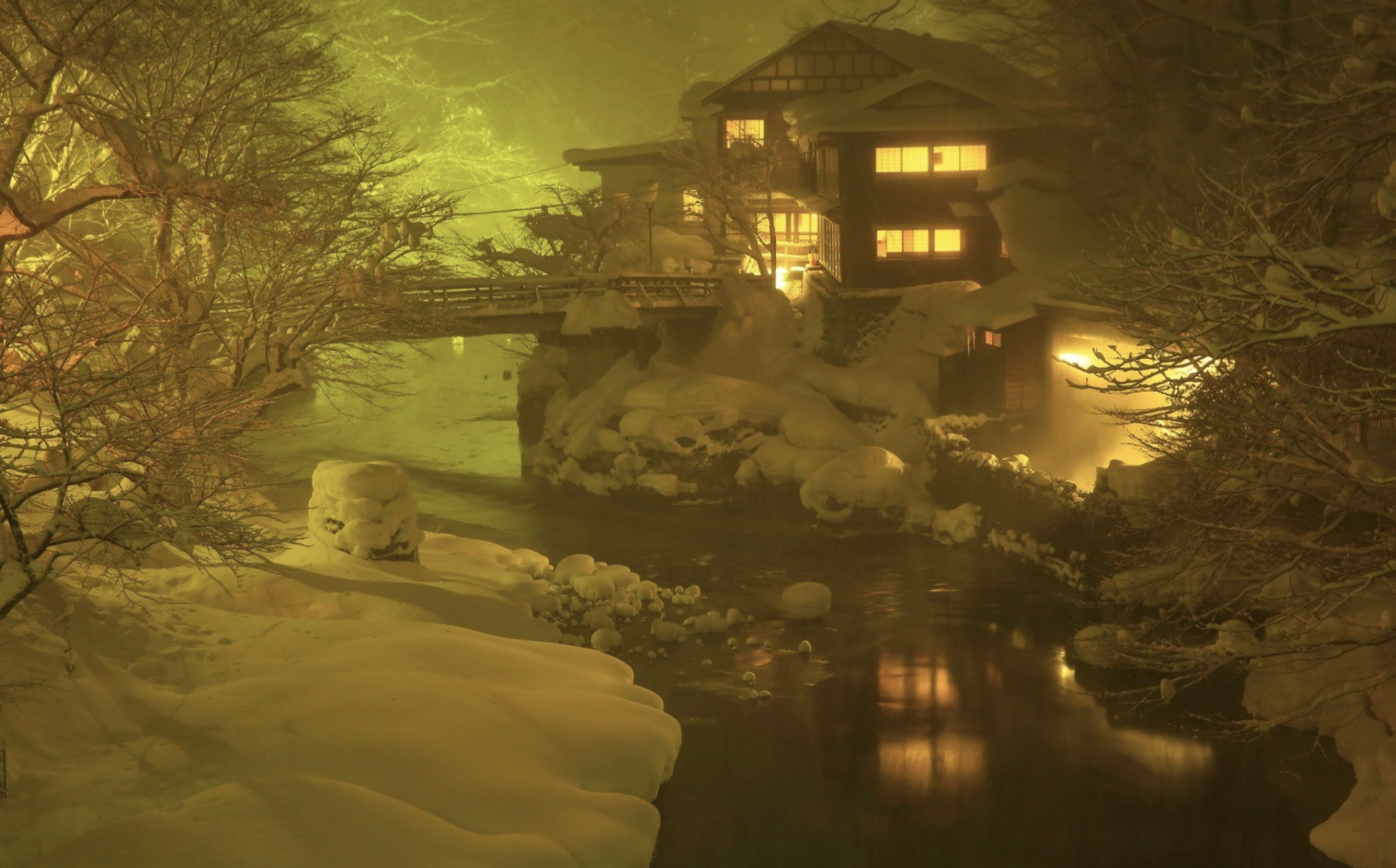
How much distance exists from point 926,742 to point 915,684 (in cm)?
Answer: 220

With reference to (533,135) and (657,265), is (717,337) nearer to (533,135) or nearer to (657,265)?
(657,265)

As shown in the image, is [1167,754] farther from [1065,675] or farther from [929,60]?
[929,60]

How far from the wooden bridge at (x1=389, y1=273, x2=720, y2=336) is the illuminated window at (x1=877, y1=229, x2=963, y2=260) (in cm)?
528

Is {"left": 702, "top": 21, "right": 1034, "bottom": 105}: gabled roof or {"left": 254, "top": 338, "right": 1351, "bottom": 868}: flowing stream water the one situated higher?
{"left": 702, "top": 21, "right": 1034, "bottom": 105}: gabled roof

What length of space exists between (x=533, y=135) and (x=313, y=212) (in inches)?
1824

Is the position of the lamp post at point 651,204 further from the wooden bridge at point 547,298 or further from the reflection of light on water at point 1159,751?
the reflection of light on water at point 1159,751

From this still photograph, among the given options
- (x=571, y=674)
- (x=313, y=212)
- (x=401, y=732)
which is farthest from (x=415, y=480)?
(x=401, y=732)

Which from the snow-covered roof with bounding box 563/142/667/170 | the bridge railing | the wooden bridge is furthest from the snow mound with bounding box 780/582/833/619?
the snow-covered roof with bounding box 563/142/667/170

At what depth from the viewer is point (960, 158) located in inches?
1294

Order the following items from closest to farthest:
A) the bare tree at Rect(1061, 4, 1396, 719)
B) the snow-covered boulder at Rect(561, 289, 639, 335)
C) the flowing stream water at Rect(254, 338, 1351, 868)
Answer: the bare tree at Rect(1061, 4, 1396, 719) < the flowing stream water at Rect(254, 338, 1351, 868) < the snow-covered boulder at Rect(561, 289, 639, 335)

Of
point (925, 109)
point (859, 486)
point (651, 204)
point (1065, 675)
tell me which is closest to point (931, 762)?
point (1065, 675)

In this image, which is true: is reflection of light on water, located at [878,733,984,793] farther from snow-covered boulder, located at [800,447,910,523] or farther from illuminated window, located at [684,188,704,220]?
illuminated window, located at [684,188,704,220]

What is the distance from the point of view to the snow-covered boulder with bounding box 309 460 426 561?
1811 cm

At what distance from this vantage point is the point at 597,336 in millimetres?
34188
